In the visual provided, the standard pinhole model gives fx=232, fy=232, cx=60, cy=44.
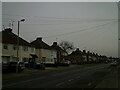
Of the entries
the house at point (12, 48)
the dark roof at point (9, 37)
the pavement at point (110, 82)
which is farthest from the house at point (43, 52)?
the pavement at point (110, 82)

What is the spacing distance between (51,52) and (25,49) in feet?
71.4

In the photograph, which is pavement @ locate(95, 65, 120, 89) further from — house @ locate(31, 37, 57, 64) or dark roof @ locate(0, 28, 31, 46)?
house @ locate(31, 37, 57, 64)

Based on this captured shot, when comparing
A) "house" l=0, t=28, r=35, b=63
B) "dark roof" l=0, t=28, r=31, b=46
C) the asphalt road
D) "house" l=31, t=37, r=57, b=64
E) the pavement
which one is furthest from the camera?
"house" l=31, t=37, r=57, b=64

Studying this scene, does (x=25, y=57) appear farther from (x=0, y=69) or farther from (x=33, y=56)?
(x=0, y=69)

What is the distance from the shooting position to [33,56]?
61.6 metres

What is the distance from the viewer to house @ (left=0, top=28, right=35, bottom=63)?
51.5 metres

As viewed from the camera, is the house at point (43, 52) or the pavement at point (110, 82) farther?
the house at point (43, 52)

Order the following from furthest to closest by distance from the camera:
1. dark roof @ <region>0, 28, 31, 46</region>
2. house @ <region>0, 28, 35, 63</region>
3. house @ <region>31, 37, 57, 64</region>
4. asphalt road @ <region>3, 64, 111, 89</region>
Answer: house @ <region>31, 37, 57, 64</region>
dark roof @ <region>0, 28, 31, 46</region>
house @ <region>0, 28, 35, 63</region>
asphalt road @ <region>3, 64, 111, 89</region>

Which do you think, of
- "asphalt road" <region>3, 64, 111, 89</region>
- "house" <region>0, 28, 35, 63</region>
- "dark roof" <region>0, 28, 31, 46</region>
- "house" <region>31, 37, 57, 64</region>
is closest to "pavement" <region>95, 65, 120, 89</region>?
"asphalt road" <region>3, 64, 111, 89</region>

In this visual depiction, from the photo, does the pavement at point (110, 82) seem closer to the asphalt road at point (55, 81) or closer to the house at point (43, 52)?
the asphalt road at point (55, 81)

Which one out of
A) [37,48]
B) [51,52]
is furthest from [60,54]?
[37,48]

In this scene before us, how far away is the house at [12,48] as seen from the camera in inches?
2026

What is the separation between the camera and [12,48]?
53469 millimetres

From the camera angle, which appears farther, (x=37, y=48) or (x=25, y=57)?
(x=37, y=48)
